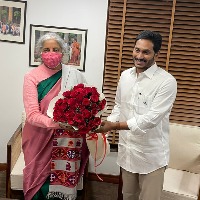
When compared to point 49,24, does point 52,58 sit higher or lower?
lower

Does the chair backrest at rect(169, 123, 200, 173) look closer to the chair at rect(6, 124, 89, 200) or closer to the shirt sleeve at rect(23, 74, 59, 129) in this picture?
the chair at rect(6, 124, 89, 200)

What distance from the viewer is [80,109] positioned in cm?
229

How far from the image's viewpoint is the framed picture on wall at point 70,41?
3420 mm

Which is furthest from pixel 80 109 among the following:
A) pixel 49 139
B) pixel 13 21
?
pixel 13 21

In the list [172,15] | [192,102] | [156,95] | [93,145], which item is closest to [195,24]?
[172,15]

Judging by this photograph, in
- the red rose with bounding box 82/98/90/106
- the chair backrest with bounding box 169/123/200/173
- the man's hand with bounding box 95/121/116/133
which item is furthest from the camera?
the chair backrest with bounding box 169/123/200/173

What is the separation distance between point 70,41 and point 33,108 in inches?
38.0

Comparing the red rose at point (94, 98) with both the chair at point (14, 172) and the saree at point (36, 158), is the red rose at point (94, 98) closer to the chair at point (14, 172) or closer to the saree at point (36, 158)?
the saree at point (36, 158)

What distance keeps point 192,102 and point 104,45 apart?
1.03m

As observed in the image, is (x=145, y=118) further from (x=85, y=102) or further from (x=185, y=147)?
(x=185, y=147)

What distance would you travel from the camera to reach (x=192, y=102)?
348 cm

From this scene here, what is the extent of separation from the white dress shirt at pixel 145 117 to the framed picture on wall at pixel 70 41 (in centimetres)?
94

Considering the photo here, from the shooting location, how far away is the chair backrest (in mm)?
3271

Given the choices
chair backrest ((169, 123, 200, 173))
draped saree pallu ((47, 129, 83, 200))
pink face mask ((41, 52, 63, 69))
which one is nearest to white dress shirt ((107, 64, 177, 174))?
draped saree pallu ((47, 129, 83, 200))
